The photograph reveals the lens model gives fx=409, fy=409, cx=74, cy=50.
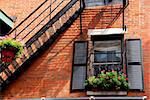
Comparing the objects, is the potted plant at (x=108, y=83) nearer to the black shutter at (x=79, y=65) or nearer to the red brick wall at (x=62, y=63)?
the black shutter at (x=79, y=65)

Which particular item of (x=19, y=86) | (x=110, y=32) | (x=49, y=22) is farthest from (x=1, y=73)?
(x=110, y=32)

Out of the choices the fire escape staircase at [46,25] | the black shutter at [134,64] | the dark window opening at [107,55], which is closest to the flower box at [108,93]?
the black shutter at [134,64]

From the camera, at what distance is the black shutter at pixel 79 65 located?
1195 centimetres

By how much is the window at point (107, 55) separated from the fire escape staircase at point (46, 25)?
567mm

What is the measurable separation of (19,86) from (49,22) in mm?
2220

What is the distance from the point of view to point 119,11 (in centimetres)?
1296

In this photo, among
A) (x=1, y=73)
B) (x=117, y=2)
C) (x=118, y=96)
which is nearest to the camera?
(x=118, y=96)

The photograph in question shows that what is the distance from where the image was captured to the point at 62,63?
41.2 feet

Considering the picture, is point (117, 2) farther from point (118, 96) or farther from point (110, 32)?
point (118, 96)

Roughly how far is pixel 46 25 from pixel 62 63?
1.32 metres

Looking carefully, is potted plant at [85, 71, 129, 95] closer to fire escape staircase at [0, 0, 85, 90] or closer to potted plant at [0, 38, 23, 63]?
fire escape staircase at [0, 0, 85, 90]

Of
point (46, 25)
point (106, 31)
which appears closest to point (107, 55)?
point (106, 31)

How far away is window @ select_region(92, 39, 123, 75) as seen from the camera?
12305 millimetres

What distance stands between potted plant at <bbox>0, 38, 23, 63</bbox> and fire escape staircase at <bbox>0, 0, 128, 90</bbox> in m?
1.10
